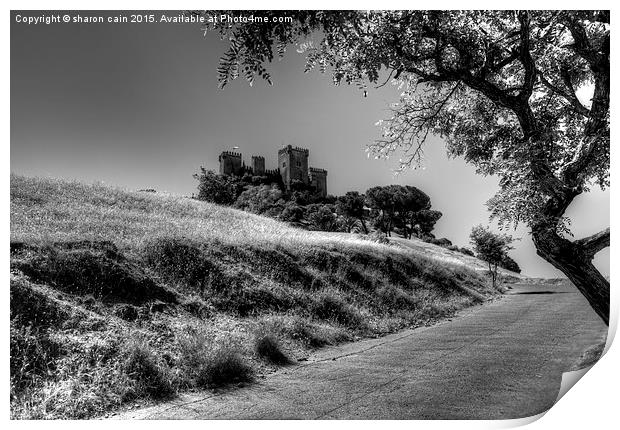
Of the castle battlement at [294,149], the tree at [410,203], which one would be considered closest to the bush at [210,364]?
the castle battlement at [294,149]

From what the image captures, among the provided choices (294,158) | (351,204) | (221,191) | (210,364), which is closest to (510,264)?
(351,204)

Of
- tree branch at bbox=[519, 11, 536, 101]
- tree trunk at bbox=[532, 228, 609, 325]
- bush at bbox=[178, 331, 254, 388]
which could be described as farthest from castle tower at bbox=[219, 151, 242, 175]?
tree trunk at bbox=[532, 228, 609, 325]

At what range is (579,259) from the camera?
5.30 m

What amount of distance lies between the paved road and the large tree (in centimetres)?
129

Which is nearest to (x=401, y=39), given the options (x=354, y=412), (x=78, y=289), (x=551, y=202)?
(x=551, y=202)

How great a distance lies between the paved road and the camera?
474 centimetres

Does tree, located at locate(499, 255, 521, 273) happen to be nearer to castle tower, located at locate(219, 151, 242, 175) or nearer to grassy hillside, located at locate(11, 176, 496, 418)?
grassy hillside, located at locate(11, 176, 496, 418)

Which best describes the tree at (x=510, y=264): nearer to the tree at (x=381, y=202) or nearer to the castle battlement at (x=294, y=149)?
the tree at (x=381, y=202)

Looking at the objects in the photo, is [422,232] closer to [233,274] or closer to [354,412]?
[233,274]

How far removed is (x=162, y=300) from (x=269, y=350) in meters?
2.11

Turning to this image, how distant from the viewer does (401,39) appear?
577cm

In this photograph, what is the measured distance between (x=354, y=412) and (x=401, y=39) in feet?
15.7

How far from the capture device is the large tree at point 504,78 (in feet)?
16.1

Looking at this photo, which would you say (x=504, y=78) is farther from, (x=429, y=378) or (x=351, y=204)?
(x=429, y=378)
